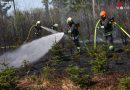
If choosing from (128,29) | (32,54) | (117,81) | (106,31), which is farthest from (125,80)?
(128,29)

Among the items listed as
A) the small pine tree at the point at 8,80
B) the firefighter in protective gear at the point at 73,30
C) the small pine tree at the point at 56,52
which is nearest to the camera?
the small pine tree at the point at 8,80

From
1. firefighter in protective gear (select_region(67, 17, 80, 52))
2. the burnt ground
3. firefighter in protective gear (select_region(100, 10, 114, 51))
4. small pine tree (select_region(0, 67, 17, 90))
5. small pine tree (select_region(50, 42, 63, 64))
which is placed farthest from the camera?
firefighter in protective gear (select_region(67, 17, 80, 52))

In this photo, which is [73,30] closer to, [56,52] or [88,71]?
[56,52]

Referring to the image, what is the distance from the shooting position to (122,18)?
22.1 metres

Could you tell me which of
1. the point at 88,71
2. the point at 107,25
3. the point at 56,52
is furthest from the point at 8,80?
the point at 107,25

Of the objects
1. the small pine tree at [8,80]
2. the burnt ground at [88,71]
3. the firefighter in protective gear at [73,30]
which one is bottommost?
the burnt ground at [88,71]

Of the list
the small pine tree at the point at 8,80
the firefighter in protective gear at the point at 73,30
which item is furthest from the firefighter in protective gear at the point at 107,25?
the small pine tree at the point at 8,80

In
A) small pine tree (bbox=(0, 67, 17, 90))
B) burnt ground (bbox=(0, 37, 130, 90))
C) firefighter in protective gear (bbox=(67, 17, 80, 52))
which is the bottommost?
burnt ground (bbox=(0, 37, 130, 90))

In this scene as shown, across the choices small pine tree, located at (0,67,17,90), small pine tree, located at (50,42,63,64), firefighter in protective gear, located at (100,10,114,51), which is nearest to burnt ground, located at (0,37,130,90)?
small pine tree, located at (50,42,63,64)

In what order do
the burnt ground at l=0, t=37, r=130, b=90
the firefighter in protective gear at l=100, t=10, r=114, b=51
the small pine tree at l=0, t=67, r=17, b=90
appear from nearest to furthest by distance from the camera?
1. the burnt ground at l=0, t=37, r=130, b=90
2. the small pine tree at l=0, t=67, r=17, b=90
3. the firefighter in protective gear at l=100, t=10, r=114, b=51

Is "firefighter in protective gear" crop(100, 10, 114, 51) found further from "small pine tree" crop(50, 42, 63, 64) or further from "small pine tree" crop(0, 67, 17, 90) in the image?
"small pine tree" crop(0, 67, 17, 90)

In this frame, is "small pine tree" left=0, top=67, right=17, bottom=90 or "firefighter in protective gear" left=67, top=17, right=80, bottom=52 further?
"firefighter in protective gear" left=67, top=17, right=80, bottom=52

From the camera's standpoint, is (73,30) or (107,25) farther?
(73,30)

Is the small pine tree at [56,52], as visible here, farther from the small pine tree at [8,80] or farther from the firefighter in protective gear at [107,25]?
the small pine tree at [8,80]
